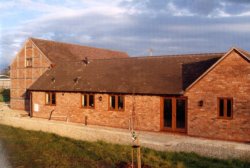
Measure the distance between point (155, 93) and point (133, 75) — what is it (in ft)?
12.2

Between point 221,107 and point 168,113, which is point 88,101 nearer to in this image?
point 168,113

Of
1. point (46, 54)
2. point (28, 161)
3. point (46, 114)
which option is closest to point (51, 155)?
point (28, 161)

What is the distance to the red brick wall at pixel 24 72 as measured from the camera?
36438 mm

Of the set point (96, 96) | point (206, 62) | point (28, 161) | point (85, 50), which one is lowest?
point (28, 161)

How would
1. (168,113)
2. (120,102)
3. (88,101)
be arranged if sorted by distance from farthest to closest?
(88,101)
(120,102)
(168,113)

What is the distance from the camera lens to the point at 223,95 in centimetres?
2025

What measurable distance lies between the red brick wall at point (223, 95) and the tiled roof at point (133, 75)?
166cm

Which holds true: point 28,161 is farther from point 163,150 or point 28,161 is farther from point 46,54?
point 46,54

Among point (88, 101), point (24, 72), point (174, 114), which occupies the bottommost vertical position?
point (174, 114)

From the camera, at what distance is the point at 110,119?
83.7ft

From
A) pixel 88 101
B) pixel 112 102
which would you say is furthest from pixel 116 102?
pixel 88 101

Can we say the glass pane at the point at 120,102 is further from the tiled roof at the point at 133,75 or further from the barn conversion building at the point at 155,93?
the tiled roof at the point at 133,75

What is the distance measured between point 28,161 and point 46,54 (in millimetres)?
21098

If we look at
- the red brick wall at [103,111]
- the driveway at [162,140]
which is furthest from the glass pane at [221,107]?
the red brick wall at [103,111]
